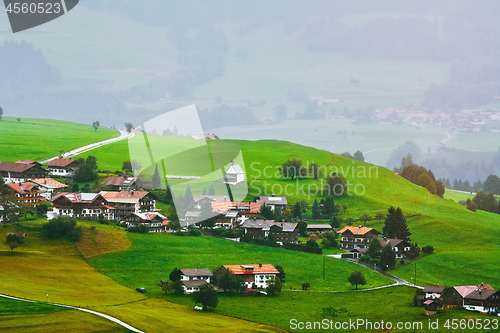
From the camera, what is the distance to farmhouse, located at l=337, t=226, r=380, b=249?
3797 inches

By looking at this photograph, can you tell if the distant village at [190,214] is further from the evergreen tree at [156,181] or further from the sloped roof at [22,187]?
the evergreen tree at [156,181]

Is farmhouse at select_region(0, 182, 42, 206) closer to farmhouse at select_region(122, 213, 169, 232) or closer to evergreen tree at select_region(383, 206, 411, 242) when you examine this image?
farmhouse at select_region(122, 213, 169, 232)

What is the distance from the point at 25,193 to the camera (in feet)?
326

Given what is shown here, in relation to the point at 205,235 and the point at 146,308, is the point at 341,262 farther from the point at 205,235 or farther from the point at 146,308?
the point at 146,308

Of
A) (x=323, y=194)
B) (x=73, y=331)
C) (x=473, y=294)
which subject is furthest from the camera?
(x=323, y=194)


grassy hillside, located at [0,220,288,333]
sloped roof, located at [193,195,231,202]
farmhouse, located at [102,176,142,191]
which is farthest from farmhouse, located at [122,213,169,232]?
farmhouse, located at [102,176,142,191]

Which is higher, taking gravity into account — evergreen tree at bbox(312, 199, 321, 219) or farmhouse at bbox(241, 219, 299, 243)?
evergreen tree at bbox(312, 199, 321, 219)

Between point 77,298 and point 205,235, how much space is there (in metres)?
33.5

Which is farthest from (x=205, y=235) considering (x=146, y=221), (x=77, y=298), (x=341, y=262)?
(x=77, y=298)

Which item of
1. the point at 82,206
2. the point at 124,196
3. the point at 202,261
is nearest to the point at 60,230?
the point at 82,206

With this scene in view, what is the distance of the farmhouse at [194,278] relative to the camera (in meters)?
68.7

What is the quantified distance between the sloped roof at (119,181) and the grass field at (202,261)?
2628 cm

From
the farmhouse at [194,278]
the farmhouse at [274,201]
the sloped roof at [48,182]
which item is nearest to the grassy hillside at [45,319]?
the farmhouse at [194,278]

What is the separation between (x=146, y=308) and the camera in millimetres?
60562
